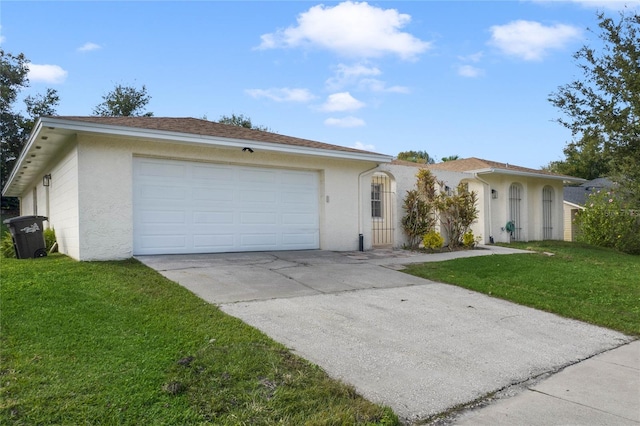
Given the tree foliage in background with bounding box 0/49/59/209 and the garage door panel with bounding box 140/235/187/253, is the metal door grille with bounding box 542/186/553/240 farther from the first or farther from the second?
the tree foliage in background with bounding box 0/49/59/209

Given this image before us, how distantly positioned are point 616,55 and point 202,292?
1373cm

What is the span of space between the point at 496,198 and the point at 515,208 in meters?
1.28

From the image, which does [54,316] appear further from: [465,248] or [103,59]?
[465,248]

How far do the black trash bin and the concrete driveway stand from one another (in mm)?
3220

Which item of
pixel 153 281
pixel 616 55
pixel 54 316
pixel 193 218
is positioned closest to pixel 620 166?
pixel 616 55

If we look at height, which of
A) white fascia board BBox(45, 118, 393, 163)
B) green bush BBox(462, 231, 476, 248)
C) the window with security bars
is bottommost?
green bush BBox(462, 231, 476, 248)

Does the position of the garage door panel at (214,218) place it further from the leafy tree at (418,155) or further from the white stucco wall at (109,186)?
the leafy tree at (418,155)

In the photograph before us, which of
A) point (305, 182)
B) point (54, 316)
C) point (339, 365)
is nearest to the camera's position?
point (339, 365)

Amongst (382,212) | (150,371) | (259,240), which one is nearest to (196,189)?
(259,240)

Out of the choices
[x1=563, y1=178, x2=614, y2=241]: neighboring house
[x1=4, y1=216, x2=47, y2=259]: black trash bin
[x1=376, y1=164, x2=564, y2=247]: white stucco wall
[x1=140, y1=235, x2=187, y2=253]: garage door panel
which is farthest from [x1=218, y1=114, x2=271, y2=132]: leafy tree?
[x1=140, y1=235, x2=187, y2=253]: garage door panel

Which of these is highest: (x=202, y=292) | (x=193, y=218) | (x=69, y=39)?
(x=69, y=39)

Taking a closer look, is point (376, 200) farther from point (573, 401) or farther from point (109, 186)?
point (573, 401)

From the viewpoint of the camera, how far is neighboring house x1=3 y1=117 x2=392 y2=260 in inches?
331

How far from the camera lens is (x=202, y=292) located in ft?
19.9
